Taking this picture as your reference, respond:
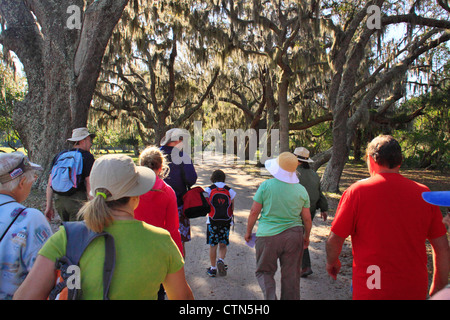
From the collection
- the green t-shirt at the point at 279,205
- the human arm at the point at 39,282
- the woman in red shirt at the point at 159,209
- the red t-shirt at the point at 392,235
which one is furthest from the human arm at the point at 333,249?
the human arm at the point at 39,282

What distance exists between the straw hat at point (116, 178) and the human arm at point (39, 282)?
41 cm

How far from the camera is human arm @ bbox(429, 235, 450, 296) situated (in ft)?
7.59

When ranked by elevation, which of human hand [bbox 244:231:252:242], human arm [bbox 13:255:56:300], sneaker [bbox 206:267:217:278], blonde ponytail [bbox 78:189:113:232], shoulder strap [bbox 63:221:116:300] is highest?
blonde ponytail [bbox 78:189:113:232]

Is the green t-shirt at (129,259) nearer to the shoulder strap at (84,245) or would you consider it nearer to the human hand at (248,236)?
the shoulder strap at (84,245)

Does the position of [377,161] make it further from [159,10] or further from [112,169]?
[159,10]

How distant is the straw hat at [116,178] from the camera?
1.71m

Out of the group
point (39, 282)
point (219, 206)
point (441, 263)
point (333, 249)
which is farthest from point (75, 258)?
point (219, 206)

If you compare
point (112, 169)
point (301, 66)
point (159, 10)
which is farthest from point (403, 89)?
point (112, 169)

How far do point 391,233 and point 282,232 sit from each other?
1.21 metres

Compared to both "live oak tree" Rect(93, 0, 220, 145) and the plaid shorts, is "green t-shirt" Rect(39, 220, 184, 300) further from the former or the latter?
"live oak tree" Rect(93, 0, 220, 145)

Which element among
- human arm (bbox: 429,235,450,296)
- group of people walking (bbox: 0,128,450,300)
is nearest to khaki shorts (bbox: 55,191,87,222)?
group of people walking (bbox: 0,128,450,300)

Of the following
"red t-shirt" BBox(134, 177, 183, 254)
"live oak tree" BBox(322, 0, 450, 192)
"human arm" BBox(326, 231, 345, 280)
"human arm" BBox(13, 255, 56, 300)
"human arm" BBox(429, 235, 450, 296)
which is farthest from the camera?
"live oak tree" BBox(322, 0, 450, 192)

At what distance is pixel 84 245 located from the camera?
5.06 feet

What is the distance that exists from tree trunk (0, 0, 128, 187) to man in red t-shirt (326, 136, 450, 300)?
6521 mm
